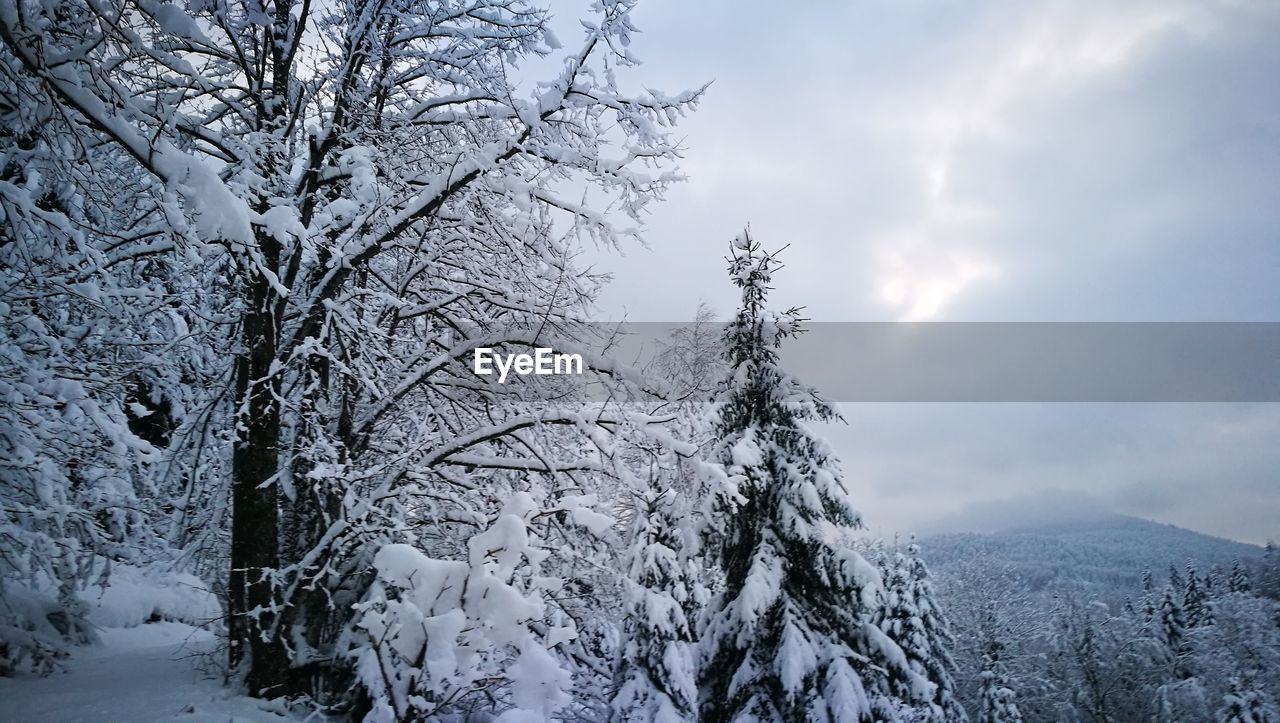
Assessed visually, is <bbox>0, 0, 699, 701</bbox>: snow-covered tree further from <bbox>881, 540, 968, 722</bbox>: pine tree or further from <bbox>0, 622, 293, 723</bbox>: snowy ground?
<bbox>881, 540, 968, 722</bbox>: pine tree

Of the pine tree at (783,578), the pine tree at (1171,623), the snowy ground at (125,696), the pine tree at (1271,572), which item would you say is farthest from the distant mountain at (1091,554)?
the snowy ground at (125,696)

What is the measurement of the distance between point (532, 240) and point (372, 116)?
71.8 inches

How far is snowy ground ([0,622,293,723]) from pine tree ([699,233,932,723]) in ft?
20.0

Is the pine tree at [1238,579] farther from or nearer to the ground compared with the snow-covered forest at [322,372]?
nearer to the ground

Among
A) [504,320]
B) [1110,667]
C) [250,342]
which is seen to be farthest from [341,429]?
[1110,667]

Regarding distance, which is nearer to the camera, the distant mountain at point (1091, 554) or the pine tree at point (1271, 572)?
the pine tree at point (1271, 572)

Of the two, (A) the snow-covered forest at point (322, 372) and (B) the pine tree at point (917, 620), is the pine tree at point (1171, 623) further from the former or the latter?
(A) the snow-covered forest at point (322, 372)

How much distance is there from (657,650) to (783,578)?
93.7 inches

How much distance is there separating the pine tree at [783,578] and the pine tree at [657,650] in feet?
1.41

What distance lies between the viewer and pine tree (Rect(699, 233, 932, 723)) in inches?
373

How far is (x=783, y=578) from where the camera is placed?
1016cm

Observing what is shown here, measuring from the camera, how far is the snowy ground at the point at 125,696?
4.28 metres

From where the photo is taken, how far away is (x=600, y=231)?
600cm

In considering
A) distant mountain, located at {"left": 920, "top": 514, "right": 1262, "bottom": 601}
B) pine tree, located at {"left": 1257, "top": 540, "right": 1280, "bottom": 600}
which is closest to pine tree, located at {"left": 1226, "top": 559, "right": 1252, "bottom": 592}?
pine tree, located at {"left": 1257, "top": 540, "right": 1280, "bottom": 600}
